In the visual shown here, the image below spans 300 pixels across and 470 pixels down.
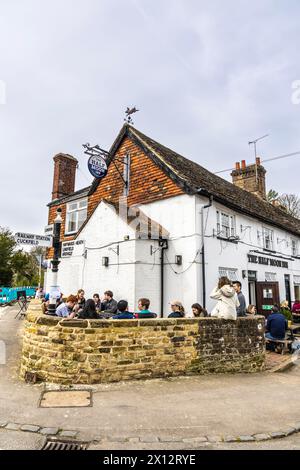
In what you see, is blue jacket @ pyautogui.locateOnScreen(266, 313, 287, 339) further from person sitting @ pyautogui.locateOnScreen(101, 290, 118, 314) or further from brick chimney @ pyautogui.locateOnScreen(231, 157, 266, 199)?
brick chimney @ pyautogui.locateOnScreen(231, 157, 266, 199)

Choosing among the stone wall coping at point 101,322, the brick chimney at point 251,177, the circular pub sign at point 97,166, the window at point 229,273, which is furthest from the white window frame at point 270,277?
the stone wall coping at point 101,322

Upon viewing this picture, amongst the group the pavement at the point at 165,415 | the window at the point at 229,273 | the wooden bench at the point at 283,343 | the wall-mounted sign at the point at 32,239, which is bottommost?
the pavement at the point at 165,415

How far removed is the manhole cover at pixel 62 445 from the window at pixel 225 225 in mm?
10297

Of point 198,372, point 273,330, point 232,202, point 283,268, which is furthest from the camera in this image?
point 283,268

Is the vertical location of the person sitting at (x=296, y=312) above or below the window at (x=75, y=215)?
below

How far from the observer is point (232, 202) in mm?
14047

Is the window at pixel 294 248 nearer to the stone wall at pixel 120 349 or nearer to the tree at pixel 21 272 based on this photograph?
the stone wall at pixel 120 349

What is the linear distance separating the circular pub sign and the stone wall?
8.38 meters

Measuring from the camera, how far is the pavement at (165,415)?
154 inches

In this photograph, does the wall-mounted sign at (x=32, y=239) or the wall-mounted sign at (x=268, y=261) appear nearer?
the wall-mounted sign at (x=32, y=239)

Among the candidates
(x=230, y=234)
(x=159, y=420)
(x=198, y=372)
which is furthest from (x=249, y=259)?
(x=159, y=420)

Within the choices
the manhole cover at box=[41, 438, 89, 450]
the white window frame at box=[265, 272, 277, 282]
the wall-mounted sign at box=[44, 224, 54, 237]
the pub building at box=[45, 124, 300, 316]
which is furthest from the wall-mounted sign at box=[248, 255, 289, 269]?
the manhole cover at box=[41, 438, 89, 450]

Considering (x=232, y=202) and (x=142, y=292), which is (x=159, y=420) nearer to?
(x=142, y=292)

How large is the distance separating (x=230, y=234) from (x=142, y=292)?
17.0 feet
